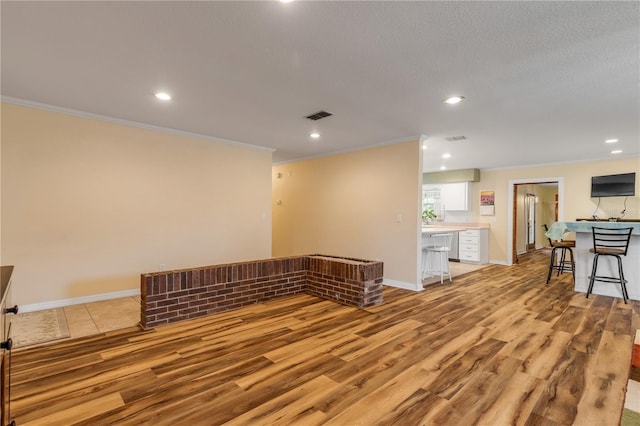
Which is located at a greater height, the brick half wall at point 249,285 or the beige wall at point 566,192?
the beige wall at point 566,192

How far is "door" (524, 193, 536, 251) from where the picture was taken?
9.43 metres

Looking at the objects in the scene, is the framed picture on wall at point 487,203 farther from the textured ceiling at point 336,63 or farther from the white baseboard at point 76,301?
the white baseboard at point 76,301

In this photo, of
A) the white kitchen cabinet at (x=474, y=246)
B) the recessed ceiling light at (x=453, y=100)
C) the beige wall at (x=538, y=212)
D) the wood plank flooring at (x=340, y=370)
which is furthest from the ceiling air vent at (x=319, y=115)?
the beige wall at (x=538, y=212)

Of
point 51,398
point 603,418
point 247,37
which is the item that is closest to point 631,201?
point 603,418

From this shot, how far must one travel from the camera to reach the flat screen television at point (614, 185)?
5.90 meters

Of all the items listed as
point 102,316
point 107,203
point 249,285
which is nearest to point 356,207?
point 249,285

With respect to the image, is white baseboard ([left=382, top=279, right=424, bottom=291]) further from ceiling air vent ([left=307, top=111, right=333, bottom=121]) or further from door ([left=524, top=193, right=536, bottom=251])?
door ([left=524, top=193, right=536, bottom=251])

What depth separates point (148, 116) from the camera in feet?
13.1

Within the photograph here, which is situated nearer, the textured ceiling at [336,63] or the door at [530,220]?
the textured ceiling at [336,63]

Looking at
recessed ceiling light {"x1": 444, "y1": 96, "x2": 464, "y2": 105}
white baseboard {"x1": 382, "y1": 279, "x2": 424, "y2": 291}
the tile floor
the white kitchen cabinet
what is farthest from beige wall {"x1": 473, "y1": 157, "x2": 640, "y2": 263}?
the tile floor

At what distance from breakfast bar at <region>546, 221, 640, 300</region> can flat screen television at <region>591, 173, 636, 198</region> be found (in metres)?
1.65

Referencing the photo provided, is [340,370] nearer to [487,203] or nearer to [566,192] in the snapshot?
[487,203]

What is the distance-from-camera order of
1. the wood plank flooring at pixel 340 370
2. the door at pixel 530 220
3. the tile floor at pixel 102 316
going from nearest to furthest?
the wood plank flooring at pixel 340 370 → the tile floor at pixel 102 316 → the door at pixel 530 220

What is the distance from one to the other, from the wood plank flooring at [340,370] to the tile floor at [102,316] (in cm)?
20
